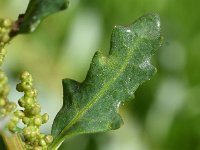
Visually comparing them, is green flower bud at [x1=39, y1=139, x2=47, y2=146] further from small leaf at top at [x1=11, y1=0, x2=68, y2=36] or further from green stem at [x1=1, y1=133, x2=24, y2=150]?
small leaf at top at [x1=11, y1=0, x2=68, y2=36]

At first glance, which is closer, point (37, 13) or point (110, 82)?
point (37, 13)

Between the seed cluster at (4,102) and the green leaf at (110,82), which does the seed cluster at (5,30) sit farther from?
the green leaf at (110,82)

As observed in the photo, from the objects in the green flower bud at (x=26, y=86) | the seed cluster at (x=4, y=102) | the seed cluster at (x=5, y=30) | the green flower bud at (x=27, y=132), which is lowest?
the green flower bud at (x=27, y=132)

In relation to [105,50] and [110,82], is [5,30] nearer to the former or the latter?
[110,82]

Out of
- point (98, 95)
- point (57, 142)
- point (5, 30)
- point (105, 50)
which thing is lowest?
point (57, 142)

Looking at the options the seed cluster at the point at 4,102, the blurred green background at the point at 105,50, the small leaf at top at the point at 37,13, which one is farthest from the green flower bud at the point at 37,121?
the blurred green background at the point at 105,50

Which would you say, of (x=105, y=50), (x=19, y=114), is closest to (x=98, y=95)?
(x=19, y=114)

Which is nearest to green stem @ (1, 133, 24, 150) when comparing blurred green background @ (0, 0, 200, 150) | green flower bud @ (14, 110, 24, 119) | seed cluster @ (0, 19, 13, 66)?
green flower bud @ (14, 110, 24, 119)
